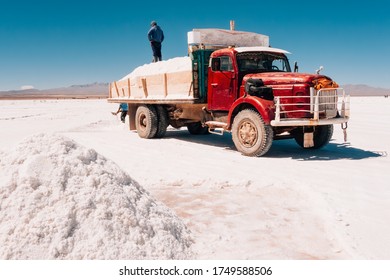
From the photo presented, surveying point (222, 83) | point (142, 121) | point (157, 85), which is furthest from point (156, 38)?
point (222, 83)

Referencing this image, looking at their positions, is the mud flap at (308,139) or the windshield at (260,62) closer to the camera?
the mud flap at (308,139)

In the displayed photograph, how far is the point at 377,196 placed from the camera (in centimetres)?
541

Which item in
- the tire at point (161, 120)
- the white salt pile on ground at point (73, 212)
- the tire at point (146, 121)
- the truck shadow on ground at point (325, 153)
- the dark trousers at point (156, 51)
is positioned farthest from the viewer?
the dark trousers at point (156, 51)

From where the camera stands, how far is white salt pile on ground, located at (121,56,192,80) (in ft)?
36.5

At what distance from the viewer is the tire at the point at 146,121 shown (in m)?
11.8

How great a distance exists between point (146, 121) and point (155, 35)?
3389 mm

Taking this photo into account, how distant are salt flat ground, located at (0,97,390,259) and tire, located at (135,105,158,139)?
1806 millimetres

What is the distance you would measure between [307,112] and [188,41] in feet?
12.0

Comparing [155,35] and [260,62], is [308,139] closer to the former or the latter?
[260,62]

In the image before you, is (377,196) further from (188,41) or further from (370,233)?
(188,41)

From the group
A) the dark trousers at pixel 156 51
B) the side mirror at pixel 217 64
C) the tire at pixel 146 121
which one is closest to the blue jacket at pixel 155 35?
the dark trousers at pixel 156 51

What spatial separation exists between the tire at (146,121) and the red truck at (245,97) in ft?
Result: 0.08

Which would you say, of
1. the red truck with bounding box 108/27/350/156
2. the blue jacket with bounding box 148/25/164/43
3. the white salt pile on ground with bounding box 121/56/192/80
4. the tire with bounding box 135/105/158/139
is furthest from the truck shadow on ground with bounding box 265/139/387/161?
the blue jacket with bounding box 148/25/164/43

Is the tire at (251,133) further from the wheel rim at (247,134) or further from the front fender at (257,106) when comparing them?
the front fender at (257,106)
